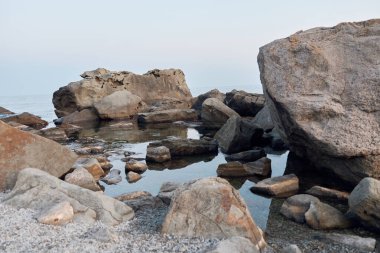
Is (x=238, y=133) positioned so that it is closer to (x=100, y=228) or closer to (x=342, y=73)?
(x=342, y=73)

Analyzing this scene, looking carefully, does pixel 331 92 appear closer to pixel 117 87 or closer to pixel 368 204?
pixel 368 204

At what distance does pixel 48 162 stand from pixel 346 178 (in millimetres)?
8538

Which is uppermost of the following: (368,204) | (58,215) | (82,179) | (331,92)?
(331,92)

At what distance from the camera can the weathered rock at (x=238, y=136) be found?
16.3 meters

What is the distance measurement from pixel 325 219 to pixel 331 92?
398 cm

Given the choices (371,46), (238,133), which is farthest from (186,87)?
(371,46)

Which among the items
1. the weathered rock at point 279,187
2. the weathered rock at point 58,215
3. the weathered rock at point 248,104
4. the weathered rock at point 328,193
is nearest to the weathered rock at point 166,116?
the weathered rock at point 248,104

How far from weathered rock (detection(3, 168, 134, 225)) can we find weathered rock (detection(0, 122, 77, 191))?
1526 mm

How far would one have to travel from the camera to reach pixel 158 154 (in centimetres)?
1523

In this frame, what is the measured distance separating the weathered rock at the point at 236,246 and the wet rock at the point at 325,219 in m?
2.39

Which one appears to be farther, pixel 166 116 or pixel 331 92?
pixel 166 116

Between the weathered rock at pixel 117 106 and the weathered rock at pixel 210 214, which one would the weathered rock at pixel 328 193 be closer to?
the weathered rock at pixel 210 214

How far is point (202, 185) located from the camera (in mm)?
7738

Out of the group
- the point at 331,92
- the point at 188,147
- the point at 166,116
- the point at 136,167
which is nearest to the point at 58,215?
the point at 136,167
